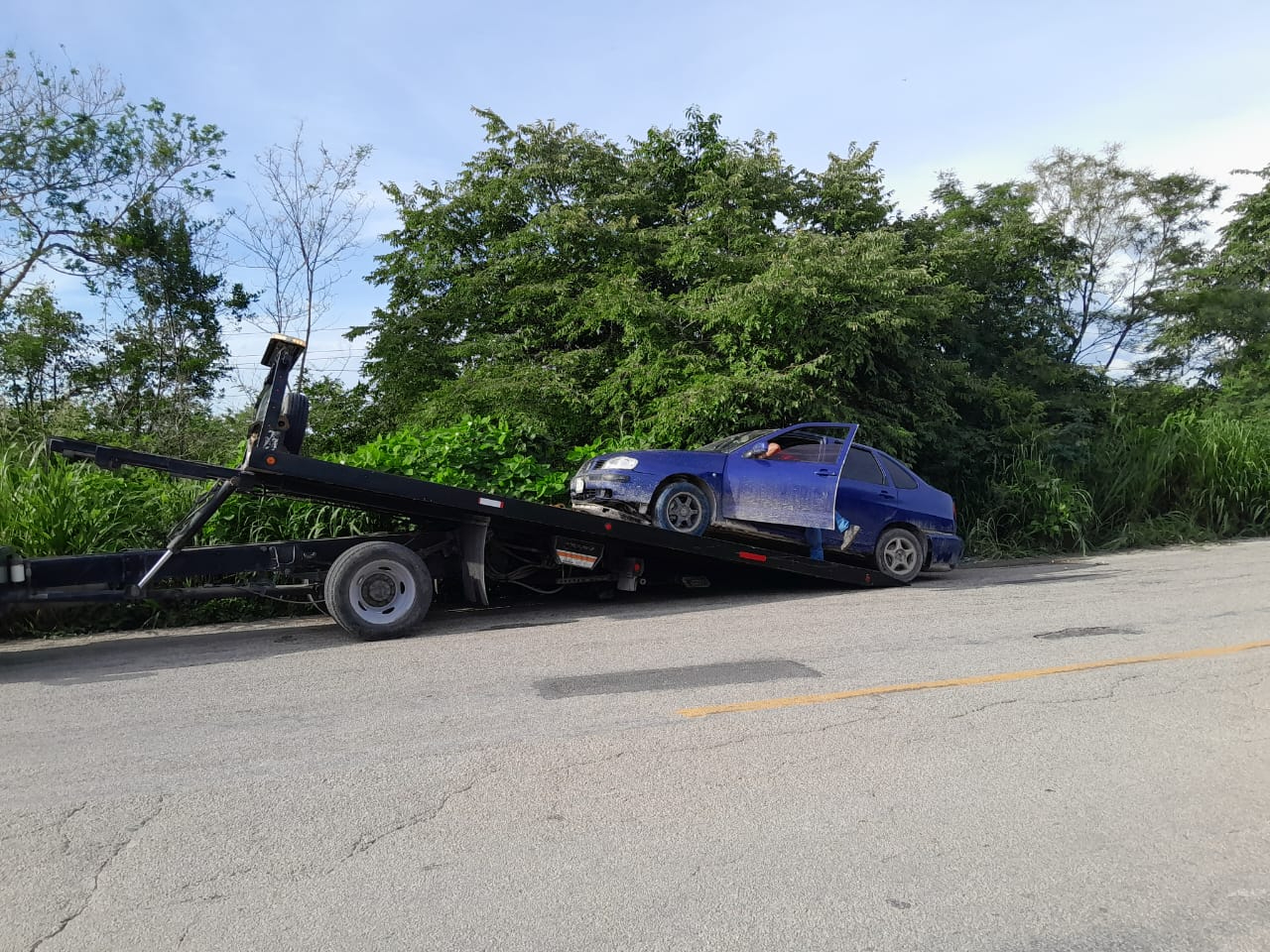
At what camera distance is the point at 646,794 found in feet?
13.8

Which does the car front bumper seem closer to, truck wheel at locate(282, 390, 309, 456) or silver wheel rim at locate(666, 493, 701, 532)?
silver wheel rim at locate(666, 493, 701, 532)

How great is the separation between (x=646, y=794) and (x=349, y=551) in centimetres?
459

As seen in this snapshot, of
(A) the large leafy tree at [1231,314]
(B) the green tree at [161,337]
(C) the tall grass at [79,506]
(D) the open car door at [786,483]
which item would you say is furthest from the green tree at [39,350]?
(A) the large leafy tree at [1231,314]

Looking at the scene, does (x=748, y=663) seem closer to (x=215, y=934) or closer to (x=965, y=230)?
(x=215, y=934)

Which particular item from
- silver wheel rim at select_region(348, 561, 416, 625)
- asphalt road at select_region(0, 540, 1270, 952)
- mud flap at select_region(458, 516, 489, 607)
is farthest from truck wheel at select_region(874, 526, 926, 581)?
silver wheel rim at select_region(348, 561, 416, 625)

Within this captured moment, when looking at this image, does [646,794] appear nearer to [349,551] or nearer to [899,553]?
[349,551]

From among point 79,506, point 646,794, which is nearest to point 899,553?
point 646,794

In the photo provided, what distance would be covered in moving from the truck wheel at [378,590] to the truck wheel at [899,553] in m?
5.59

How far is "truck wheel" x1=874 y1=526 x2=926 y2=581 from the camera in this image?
1105cm

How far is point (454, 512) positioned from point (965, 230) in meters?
17.6

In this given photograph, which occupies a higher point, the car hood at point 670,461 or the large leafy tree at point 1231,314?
the large leafy tree at point 1231,314

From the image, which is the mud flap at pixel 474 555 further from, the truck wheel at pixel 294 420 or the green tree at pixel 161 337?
the green tree at pixel 161 337

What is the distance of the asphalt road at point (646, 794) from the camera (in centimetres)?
316

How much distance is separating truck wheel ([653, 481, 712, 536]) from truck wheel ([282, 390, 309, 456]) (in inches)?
143
